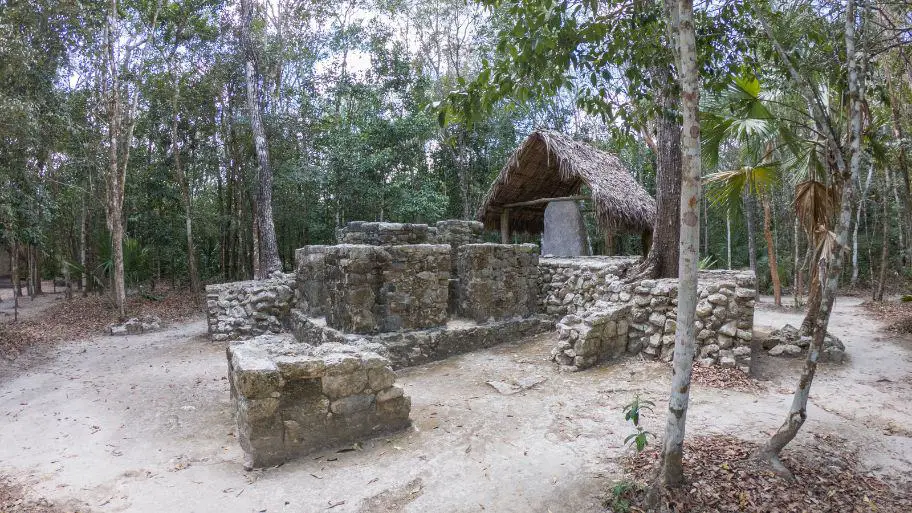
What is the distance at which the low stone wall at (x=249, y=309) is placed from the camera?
934 centimetres

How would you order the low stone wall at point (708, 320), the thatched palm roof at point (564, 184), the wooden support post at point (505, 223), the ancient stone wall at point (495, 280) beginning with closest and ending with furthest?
the low stone wall at point (708, 320) < the ancient stone wall at point (495, 280) < the thatched palm roof at point (564, 184) < the wooden support post at point (505, 223)

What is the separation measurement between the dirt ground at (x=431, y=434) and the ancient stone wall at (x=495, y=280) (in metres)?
1.16

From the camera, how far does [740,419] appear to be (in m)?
4.40

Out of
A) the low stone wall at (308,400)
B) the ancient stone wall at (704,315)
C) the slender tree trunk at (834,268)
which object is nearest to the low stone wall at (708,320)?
the ancient stone wall at (704,315)

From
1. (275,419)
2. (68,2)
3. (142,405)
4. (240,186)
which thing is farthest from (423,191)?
(275,419)

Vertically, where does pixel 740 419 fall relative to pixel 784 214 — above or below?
below

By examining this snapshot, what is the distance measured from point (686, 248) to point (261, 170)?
1236 cm

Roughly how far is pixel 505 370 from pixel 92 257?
17.8 m

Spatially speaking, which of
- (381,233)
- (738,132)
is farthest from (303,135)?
(738,132)

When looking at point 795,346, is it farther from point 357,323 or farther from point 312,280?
point 312,280

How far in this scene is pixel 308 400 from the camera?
4.00 metres

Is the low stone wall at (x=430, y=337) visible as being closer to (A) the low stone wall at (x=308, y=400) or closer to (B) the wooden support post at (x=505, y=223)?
(A) the low stone wall at (x=308, y=400)

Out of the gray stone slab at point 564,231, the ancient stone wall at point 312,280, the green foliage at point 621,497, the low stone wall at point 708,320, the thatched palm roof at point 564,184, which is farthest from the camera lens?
the gray stone slab at point 564,231

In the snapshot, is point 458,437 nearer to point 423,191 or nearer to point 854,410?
point 854,410
